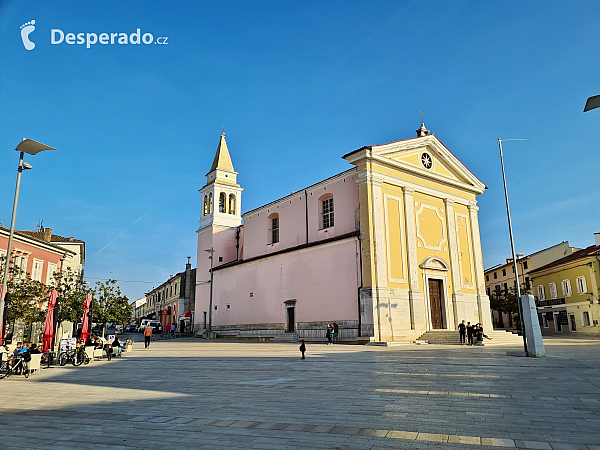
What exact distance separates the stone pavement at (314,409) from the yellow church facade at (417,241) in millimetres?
13784

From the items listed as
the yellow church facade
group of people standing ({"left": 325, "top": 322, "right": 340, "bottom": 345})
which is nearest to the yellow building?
the yellow church facade

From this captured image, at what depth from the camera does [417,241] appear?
2930 cm

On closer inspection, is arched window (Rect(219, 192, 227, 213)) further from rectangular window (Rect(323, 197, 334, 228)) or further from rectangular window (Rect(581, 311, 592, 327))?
rectangular window (Rect(581, 311, 592, 327))

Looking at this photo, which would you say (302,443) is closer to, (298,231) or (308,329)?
(308,329)

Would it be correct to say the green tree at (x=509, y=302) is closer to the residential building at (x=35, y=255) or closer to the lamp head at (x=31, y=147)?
the residential building at (x=35, y=255)

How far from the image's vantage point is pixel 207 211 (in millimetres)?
44969

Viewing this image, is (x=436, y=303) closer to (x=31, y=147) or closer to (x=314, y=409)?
(x=314, y=409)

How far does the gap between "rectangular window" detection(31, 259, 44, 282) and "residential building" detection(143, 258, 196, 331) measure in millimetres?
20712

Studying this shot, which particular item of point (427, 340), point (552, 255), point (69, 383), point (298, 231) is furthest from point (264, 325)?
point (552, 255)

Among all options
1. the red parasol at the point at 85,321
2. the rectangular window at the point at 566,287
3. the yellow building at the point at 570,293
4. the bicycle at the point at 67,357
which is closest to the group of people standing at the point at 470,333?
the yellow building at the point at 570,293

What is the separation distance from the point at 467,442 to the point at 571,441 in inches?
44.8

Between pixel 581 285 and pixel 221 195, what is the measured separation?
33.5 m

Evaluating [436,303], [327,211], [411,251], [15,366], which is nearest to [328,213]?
[327,211]

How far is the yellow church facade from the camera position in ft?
85.7
